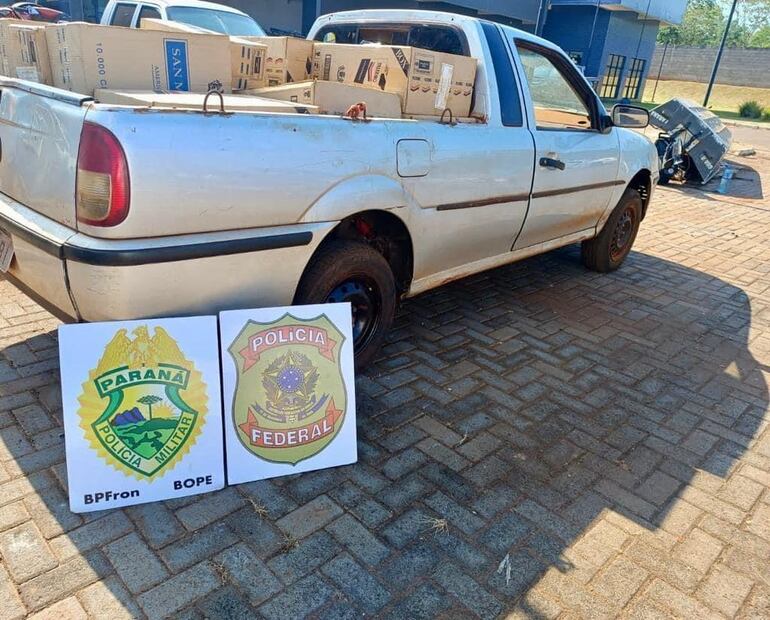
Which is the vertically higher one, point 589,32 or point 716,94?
point 589,32

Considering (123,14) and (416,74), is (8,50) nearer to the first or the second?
(416,74)

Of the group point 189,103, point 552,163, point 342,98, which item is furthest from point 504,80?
point 189,103

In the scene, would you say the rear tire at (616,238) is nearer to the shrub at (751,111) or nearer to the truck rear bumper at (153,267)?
the truck rear bumper at (153,267)

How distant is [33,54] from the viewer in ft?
10.2

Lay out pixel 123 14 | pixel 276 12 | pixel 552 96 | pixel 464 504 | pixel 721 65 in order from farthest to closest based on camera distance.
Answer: pixel 721 65, pixel 276 12, pixel 123 14, pixel 552 96, pixel 464 504

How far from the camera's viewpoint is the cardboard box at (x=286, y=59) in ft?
12.4

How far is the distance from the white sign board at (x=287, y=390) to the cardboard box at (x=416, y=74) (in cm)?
143

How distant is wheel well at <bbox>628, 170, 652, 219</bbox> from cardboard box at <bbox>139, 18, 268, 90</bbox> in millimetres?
3491

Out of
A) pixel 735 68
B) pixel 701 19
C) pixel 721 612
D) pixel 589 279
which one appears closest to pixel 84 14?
pixel 589 279

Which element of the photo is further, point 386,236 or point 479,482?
point 386,236

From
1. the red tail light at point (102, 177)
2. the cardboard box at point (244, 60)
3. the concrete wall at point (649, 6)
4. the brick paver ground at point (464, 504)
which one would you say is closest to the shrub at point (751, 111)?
the concrete wall at point (649, 6)

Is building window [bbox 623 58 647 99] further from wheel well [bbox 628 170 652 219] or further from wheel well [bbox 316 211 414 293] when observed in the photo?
wheel well [bbox 316 211 414 293]

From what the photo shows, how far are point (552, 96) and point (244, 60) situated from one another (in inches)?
91.5

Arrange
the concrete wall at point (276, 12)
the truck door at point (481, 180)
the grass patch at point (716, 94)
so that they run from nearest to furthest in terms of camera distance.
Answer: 1. the truck door at point (481, 180)
2. the concrete wall at point (276, 12)
3. the grass patch at point (716, 94)
